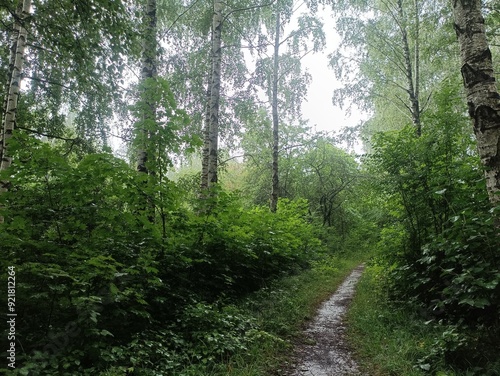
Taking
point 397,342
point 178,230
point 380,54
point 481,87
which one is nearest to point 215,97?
point 178,230

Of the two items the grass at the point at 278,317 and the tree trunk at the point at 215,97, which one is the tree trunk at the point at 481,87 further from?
the tree trunk at the point at 215,97

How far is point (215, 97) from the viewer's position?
30.5 feet

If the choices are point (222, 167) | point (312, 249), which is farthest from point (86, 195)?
point (312, 249)

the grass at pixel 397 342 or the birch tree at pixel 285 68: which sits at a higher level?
the birch tree at pixel 285 68

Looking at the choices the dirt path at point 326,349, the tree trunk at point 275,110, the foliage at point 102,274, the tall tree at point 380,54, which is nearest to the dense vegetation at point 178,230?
the foliage at point 102,274

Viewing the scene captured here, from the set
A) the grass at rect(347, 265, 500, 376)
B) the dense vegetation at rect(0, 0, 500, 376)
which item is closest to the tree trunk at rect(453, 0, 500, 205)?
the dense vegetation at rect(0, 0, 500, 376)

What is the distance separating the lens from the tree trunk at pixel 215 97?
8906 mm

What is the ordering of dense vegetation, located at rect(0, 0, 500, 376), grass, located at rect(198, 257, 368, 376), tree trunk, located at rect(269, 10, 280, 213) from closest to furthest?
dense vegetation, located at rect(0, 0, 500, 376) → grass, located at rect(198, 257, 368, 376) → tree trunk, located at rect(269, 10, 280, 213)

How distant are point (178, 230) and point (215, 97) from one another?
5111 millimetres

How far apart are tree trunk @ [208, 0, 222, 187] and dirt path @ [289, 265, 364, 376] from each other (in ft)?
15.0

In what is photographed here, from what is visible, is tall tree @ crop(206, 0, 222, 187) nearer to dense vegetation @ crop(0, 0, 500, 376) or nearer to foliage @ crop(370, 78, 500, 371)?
dense vegetation @ crop(0, 0, 500, 376)

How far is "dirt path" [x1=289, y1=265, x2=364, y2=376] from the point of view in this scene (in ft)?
13.9

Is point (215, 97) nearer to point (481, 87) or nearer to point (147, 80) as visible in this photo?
point (147, 80)

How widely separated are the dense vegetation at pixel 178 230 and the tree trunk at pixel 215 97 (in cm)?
6
